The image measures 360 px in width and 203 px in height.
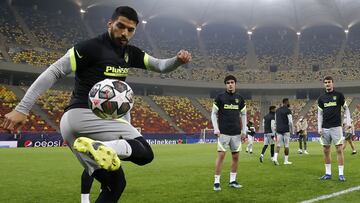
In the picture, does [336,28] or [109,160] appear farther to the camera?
[336,28]

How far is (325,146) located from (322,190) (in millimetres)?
1977

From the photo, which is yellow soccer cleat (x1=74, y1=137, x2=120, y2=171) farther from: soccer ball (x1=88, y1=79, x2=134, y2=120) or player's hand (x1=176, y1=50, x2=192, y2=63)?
player's hand (x1=176, y1=50, x2=192, y2=63)

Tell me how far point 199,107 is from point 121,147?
47.5 meters

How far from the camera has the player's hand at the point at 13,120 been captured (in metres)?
3.24

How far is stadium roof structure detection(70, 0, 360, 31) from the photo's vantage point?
54.4 meters

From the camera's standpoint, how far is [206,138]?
42.0 m

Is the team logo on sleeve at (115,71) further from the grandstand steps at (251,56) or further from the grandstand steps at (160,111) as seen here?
the grandstand steps at (251,56)

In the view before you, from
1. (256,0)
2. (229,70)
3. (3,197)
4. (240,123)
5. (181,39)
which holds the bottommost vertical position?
(3,197)

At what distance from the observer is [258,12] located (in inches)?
2281

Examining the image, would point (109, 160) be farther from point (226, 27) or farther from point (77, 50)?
point (226, 27)

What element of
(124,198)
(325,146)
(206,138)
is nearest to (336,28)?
(206,138)

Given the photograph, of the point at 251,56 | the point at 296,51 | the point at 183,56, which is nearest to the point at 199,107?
the point at 251,56

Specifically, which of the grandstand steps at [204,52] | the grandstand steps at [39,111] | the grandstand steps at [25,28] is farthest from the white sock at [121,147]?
the grandstand steps at [204,52]

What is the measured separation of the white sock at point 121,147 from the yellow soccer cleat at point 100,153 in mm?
110
